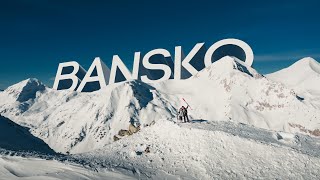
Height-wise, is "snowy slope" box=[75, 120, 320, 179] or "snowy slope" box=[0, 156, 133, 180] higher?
"snowy slope" box=[75, 120, 320, 179]

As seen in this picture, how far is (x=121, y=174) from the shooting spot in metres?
30.2

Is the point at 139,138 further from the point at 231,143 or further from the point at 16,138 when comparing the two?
the point at 16,138

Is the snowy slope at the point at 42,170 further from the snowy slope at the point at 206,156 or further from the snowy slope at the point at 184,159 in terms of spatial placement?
the snowy slope at the point at 206,156

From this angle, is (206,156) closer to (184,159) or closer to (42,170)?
(184,159)

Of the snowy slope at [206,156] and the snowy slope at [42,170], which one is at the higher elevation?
the snowy slope at [206,156]

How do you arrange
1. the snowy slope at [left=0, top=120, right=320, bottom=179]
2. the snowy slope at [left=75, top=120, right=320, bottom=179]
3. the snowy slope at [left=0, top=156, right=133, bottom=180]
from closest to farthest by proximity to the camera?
the snowy slope at [left=0, top=156, right=133, bottom=180], the snowy slope at [left=0, top=120, right=320, bottom=179], the snowy slope at [left=75, top=120, right=320, bottom=179]

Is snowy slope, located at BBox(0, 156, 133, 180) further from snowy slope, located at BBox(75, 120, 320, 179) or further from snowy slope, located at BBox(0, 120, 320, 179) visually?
snowy slope, located at BBox(75, 120, 320, 179)

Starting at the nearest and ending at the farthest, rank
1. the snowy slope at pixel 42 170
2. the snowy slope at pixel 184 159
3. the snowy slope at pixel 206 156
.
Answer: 1. the snowy slope at pixel 42 170
2. the snowy slope at pixel 184 159
3. the snowy slope at pixel 206 156

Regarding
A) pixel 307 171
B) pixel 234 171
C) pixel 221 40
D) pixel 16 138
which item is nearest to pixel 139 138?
pixel 234 171

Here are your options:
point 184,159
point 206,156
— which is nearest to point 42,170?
point 184,159

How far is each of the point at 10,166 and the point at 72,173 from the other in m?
4.98

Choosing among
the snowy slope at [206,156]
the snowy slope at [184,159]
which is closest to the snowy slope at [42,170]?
the snowy slope at [184,159]

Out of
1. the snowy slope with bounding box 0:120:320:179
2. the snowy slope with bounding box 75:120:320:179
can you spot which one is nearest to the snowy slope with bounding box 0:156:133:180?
the snowy slope with bounding box 0:120:320:179

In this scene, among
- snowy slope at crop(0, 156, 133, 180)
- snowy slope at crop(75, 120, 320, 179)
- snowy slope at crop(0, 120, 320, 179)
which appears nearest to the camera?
snowy slope at crop(0, 156, 133, 180)
